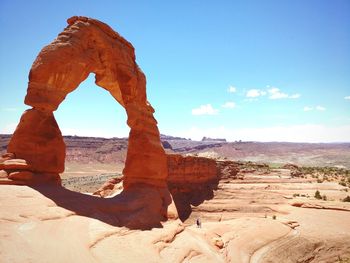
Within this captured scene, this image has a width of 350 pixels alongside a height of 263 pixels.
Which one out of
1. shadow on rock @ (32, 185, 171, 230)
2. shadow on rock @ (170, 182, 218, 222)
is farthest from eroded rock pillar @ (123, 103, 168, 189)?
shadow on rock @ (170, 182, 218, 222)

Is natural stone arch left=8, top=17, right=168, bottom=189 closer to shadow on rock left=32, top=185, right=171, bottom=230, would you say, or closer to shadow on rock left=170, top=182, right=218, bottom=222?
shadow on rock left=32, top=185, right=171, bottom=230

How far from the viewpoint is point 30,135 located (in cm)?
1188

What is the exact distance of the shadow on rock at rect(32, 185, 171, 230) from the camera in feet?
35.0

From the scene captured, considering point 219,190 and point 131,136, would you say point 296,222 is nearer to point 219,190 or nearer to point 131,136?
point 131,136

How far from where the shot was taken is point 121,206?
12211 mm

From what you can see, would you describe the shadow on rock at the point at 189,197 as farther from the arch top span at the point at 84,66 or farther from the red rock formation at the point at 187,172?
the arch top span at the point at 84,66

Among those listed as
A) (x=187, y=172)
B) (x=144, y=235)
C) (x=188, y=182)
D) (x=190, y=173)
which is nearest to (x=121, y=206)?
(x=144, y=235)

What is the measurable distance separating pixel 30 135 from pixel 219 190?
2207 cm

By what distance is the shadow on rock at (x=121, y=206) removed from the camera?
10.7 m

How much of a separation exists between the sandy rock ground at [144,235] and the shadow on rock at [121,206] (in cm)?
5

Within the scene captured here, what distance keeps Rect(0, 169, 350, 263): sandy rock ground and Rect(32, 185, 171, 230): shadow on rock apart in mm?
49

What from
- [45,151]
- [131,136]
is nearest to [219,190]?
[131,136]

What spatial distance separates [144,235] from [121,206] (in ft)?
6.02

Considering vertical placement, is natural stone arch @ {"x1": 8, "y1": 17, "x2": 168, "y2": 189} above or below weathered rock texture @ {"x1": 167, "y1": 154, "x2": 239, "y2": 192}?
above
